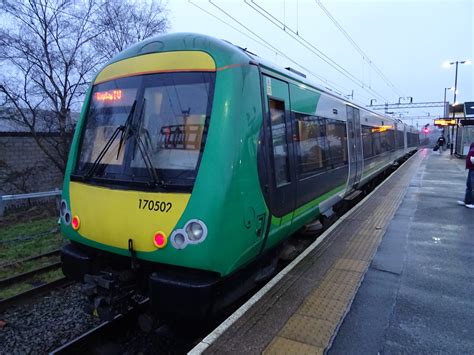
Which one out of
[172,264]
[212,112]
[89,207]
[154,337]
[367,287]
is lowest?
[154,337]

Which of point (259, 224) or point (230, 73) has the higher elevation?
point (230, 73)

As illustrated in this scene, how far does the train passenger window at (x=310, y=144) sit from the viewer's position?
489cm

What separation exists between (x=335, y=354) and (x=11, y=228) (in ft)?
30.6

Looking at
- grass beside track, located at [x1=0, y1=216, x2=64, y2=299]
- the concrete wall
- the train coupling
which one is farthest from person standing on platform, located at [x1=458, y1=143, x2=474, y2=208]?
the concrete wall

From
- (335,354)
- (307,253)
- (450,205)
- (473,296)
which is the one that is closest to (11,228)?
(307,253)

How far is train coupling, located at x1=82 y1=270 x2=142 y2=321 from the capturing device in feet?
11.1

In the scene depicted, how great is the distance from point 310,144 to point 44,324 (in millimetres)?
4271

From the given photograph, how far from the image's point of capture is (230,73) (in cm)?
336

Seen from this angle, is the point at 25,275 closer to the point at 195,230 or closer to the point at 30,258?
the point at 30,258

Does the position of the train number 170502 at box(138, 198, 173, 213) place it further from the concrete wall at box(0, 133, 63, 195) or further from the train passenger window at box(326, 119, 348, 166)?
the concrete wall at box(0, 133, 63, 195)

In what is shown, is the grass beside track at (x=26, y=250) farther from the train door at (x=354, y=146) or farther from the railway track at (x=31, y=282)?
the train door at (x=354, y=146)

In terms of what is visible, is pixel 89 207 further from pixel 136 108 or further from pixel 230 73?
pixel 230 73

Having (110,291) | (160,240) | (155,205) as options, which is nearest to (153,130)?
(155,205)

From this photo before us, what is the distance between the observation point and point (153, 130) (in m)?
3.52
